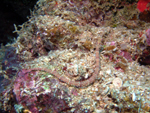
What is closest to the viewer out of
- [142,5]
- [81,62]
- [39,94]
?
[39,94]

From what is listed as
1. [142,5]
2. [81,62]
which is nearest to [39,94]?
[81,62]

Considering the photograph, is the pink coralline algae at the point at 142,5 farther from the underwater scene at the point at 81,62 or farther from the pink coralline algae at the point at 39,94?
the pink coralline algae at the point at 39,94

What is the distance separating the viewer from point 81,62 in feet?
10.3

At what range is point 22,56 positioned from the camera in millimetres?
4465

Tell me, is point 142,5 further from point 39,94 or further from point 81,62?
point 39,94

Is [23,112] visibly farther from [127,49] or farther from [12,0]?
[12,0]

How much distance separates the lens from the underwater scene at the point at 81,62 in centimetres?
239

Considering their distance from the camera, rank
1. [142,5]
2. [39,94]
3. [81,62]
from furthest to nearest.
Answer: [142,5], [81,62], [39,94]

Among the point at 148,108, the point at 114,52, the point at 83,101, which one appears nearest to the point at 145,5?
the point at 114,52

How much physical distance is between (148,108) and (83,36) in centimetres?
287

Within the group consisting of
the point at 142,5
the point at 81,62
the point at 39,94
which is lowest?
the point at 39,94

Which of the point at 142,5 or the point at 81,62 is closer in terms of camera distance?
the point at 81,62

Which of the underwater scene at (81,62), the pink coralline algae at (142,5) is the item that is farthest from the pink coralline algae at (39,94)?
Result: the pink coralline algae at (142,5)

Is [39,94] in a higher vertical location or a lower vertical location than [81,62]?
lower
